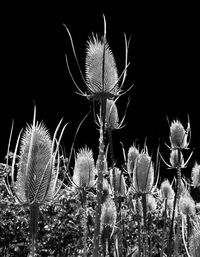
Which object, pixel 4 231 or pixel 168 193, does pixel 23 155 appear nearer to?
pixel 168 193

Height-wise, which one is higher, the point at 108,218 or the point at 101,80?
the point at 101,80

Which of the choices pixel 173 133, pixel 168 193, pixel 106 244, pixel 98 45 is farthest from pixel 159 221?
pixel 98 45

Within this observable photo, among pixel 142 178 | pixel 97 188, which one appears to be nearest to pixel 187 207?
pixel 142 178

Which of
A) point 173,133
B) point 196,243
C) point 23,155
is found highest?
point 173,133

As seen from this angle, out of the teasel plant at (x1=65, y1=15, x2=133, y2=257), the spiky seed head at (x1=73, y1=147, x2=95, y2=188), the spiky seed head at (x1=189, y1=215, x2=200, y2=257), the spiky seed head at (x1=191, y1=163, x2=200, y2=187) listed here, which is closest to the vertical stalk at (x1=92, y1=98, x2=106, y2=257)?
the teasel plant at (x1=65, y1=15, x2=133, y2=257)

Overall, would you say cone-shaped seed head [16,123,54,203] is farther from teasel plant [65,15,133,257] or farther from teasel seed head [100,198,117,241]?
teasel seed head [100,198,117,241]

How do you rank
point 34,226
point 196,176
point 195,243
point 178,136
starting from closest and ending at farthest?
point 34,226 → point 195,243 → point 178,136 → point 196,176

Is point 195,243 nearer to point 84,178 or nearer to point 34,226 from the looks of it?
point 34,226
